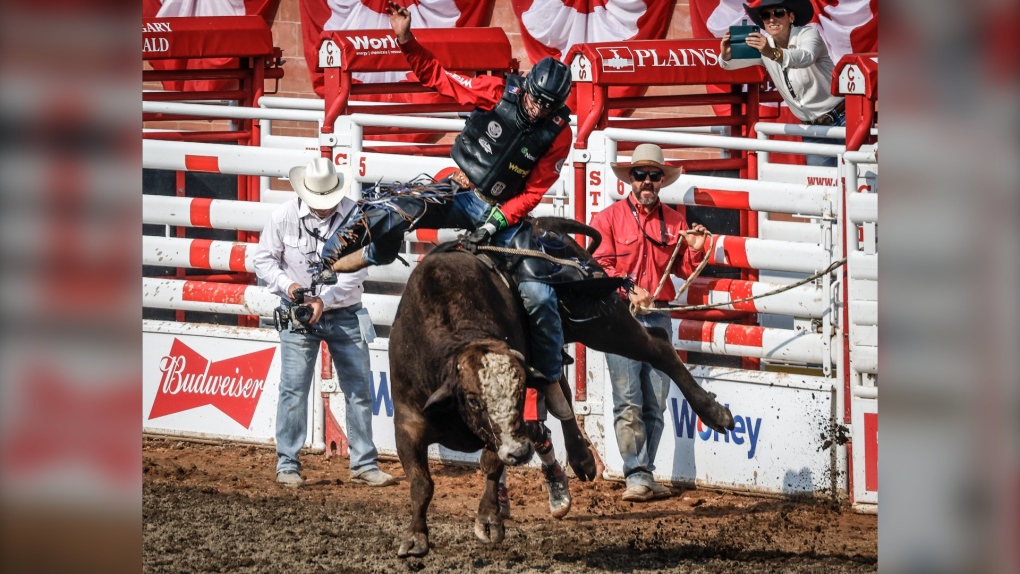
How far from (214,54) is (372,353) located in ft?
10.8

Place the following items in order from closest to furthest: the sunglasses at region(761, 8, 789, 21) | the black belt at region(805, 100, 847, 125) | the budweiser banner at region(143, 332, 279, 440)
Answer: the sunglasses at region(761, 8, 789, 21), the black belt at region(805, 100, 847, 125), the budweiser banner at region(143, 332, 279, 440)

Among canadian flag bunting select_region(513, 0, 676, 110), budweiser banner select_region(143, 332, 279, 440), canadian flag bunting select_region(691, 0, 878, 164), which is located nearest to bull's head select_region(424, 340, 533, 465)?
budweiser banner select_region(143, 332, 279, 440)

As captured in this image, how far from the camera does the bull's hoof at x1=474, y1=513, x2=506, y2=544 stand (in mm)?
5922

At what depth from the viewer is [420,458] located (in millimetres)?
5719

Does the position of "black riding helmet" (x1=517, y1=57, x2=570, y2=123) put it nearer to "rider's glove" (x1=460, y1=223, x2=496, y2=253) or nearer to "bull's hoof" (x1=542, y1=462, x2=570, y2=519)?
"rider's glove" (x1=460, y1=223, x2=496, y2=253)

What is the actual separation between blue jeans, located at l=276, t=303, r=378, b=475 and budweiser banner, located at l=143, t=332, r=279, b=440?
0.84 meters

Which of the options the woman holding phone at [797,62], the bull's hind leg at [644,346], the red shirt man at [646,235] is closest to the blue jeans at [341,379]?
the red shirt man at [646,235]

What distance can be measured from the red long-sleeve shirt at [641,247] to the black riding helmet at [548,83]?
190 centimetres

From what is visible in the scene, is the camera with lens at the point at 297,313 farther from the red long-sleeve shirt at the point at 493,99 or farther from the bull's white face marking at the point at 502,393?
the bull's white face marking at the point at 502,393

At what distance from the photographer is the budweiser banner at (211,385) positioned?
9.09 metres

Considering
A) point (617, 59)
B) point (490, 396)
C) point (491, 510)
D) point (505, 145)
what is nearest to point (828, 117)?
point (617, 59)

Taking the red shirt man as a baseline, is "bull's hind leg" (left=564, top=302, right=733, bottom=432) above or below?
below

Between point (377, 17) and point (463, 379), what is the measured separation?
429 inches
